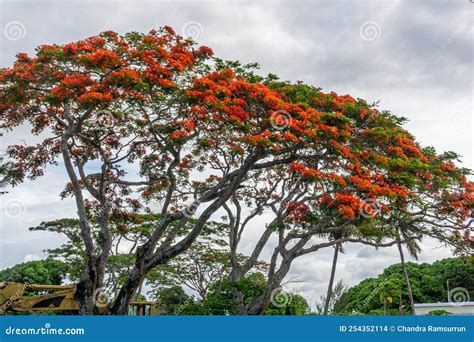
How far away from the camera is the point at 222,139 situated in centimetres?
1537

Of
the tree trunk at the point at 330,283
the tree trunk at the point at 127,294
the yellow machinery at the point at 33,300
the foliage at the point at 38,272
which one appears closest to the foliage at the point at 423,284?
the tree trunk at the point at 330,283

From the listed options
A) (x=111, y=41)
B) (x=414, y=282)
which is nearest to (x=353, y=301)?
(x=414, y=282)

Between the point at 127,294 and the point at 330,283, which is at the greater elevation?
the point at 330,283

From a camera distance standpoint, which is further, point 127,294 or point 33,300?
point 127,294

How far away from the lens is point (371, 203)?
46.2 ft

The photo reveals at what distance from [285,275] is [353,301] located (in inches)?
A: 938

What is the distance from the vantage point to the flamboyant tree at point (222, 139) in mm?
13938

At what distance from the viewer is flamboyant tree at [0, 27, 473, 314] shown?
1394 centimetres

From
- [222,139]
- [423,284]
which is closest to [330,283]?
[222,139]

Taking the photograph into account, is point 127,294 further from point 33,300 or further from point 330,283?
point 330,283

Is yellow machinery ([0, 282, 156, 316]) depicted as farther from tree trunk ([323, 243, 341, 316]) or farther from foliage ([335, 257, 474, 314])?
foliage ([335, 257, 474, 314])

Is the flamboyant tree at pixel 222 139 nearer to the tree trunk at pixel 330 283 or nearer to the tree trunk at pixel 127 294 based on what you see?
the tree trunk at pixel 127 294

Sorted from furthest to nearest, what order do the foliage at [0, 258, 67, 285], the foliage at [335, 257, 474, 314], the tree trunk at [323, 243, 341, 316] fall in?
the foliage at [335, 257, 474, 314] < the foliage at [0, 258, 67, 285] < the tree trunk at [323, 243, 341, 316]

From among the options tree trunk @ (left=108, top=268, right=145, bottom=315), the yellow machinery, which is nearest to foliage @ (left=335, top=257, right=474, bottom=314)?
tree trunk @ (left=108, top=268, right=145, bottom=315)
